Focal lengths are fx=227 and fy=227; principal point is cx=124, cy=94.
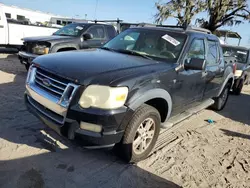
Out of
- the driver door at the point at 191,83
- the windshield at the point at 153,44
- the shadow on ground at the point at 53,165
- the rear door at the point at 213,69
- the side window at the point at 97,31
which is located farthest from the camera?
the side window at the point at 97,31

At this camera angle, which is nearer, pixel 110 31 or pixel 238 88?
pixel 238 88

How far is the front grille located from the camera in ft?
8.81

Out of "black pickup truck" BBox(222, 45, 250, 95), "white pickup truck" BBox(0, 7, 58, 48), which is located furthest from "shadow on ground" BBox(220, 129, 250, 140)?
"white pickup truck" BBox(0, 7, 58, 48)

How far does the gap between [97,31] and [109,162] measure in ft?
20.0

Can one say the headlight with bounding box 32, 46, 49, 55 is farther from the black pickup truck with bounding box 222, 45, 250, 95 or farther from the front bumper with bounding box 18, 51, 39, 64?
the black pickup truck with bounding box 222, 45, 250, 95

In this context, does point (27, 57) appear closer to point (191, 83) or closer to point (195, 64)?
point (191, 83)

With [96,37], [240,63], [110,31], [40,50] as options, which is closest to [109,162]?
[40,50]

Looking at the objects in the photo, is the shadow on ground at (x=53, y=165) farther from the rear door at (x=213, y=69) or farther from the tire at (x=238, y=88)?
the tire at (x=238, y=88)

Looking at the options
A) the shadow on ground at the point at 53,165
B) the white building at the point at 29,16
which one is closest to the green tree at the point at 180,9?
the white building at the point at 29,16

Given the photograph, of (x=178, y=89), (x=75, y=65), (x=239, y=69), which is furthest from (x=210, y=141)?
(x=239, y=69)

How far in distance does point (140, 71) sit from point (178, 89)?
0.90 meters

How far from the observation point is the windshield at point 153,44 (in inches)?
145

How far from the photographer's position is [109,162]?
3.13 metres

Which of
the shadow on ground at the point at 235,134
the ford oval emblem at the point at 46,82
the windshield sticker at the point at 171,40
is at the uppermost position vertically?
the windshield sticker at the point at 171,40
